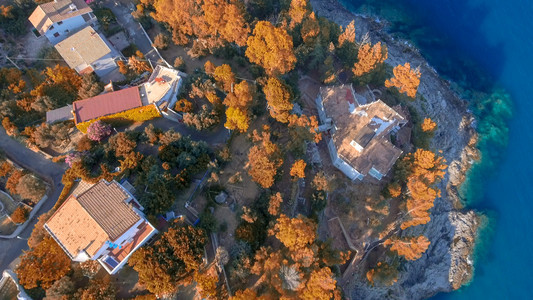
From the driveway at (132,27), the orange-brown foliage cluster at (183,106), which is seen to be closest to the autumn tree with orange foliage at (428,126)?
the orange-brown foliage cluster at (183,106)

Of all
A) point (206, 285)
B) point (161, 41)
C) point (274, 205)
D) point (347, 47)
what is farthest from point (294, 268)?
point (161, 41)

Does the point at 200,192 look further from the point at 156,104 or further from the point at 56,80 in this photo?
the point at 56,80

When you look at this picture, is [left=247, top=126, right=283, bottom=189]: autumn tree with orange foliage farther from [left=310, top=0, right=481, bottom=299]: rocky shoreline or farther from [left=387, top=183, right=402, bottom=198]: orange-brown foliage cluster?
[left=310, top=0, right=481, bottom=299]: rocky shoreline

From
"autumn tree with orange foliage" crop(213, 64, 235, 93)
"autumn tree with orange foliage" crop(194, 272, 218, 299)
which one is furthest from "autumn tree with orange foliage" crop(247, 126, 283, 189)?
"autumn tree with orange foliage" crop(194, 272, 218, 299)

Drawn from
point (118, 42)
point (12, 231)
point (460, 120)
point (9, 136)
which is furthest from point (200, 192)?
point (460, 120)

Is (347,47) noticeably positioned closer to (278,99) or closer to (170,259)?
(278,99)

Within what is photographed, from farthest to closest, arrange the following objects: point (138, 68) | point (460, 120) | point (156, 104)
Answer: point (460, 120)
point (138, 68)
point (156, 104)
